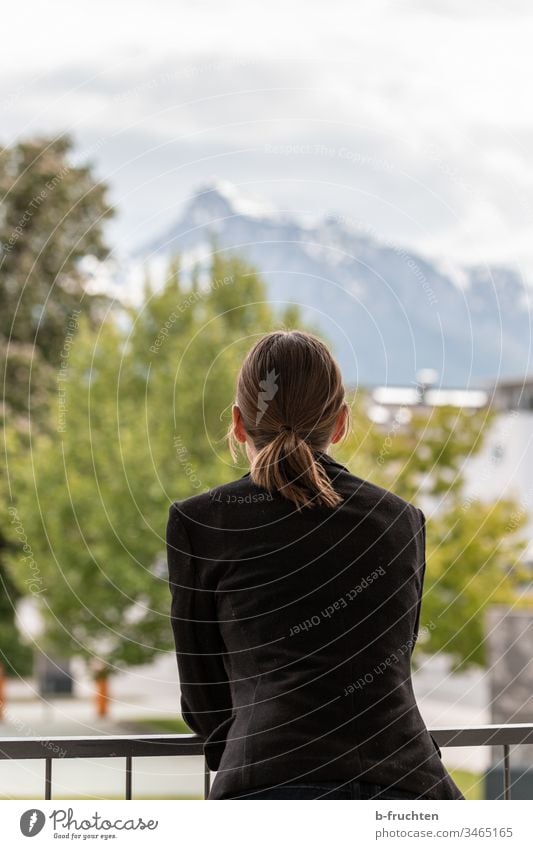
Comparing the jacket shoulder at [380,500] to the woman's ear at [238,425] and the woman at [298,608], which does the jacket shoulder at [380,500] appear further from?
the woman's ear at [238,425]

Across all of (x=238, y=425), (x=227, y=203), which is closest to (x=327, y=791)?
(x=238, y=425)

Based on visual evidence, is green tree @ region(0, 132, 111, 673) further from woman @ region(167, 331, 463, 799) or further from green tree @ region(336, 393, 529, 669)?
woman @ region(167, 331, 463, 799)

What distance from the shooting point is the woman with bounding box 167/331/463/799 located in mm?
1283

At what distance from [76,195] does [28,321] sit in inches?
89.2

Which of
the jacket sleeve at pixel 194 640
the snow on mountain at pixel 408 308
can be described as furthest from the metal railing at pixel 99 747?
the snow on mountain at pixel 408 308

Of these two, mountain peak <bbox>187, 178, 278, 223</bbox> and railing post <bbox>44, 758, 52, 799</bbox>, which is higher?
mountain peak <bbox>187, 178, 278, 223</bbox>

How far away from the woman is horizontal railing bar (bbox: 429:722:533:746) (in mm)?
464

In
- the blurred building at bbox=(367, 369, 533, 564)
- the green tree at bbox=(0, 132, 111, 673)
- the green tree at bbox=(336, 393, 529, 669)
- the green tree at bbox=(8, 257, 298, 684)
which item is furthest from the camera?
the green tree at bbox=(0, 132, 111, 673)

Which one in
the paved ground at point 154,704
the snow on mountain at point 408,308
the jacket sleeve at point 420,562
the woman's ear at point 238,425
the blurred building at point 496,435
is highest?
the blurred building at point 496,435

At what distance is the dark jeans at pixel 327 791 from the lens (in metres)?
1.29

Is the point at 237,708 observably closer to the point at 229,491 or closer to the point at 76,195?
the point at 229,491

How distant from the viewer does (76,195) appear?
14.0m

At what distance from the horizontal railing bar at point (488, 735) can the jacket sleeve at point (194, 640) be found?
622mm

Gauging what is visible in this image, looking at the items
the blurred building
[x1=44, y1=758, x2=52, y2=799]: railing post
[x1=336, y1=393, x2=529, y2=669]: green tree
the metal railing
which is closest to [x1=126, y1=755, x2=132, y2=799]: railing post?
the metal railing
